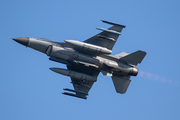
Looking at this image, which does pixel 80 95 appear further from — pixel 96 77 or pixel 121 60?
pixel 121 60

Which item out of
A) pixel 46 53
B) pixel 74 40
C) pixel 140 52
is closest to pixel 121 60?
pixel 140 52

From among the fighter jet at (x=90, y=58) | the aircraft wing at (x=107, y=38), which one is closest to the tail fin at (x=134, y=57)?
the fighter jet at (x=90, y=58)

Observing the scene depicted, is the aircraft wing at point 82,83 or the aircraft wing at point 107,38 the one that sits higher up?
the aircraft wing at point 107,38

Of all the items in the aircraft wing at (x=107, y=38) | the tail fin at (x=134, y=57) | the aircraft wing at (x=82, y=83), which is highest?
the aircraft wing at (x=107, y=38)

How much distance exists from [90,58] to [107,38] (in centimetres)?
213

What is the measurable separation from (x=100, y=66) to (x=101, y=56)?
832 mm

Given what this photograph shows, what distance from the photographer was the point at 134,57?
27.3 m

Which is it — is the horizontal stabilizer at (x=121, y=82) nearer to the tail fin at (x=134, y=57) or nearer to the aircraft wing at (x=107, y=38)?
the tail fin at (x=134, y=57)

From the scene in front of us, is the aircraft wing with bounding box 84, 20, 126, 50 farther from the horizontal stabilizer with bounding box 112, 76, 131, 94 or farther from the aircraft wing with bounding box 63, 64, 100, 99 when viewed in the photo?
the horizontal stabilizer with bounding box 112, 76, 131, 94

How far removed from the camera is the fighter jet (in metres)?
26.1

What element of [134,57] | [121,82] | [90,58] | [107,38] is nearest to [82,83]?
[90,58]

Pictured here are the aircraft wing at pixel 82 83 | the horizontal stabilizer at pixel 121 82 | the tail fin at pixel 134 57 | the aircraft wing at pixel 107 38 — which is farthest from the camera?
the horizontal stabilizer at pixel 121 82

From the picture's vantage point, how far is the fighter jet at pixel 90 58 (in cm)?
2612

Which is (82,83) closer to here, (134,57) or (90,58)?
(90,58)
